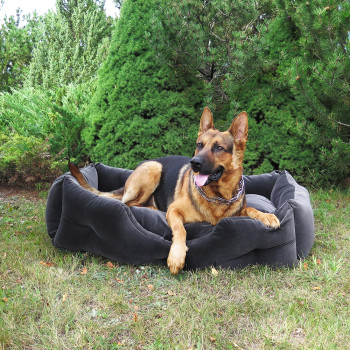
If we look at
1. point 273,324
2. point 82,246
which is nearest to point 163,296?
point 273,324

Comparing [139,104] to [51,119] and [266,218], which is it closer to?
[51,119]

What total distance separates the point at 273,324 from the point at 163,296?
0.89 m

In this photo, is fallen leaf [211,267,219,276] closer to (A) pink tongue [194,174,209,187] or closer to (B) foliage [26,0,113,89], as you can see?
(A) pink tongue [194,174,209,187]

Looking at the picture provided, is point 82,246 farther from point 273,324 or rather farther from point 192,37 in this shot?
point 192,37

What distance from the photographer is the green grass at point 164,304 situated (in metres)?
2.37

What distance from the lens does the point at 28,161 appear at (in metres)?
6.35

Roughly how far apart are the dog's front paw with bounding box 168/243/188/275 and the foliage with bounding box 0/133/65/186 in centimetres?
383

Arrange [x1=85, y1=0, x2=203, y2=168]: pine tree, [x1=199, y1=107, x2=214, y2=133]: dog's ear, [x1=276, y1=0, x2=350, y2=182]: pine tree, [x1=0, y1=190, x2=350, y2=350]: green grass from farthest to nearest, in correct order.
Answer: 1. [x1=85, y1=0, x2=203, y2=168]: pine tree
2. [x1=276, y1=0, x2=350, y2=182]: pine tree
3. [x1=199, y1=107, x2=214, y2=133]: dog's ear
4. [x1=0, y1=190, x2=350, y2=350]: green grass

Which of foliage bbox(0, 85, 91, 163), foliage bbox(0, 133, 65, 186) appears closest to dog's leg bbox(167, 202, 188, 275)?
foliage bbox(0, 133, 65, 186)

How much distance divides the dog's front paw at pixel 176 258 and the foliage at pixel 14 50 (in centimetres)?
1649

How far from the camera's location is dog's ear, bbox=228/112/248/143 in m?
3.44

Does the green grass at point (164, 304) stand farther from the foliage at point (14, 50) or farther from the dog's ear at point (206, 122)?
the foliage at point (14, 50)

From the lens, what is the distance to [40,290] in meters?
2.97

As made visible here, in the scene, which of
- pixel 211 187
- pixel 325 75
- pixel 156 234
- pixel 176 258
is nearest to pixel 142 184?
pixel 156 234
